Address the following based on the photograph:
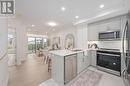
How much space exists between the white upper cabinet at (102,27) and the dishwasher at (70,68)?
2.16 m

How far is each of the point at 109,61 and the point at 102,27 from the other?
1761 mm

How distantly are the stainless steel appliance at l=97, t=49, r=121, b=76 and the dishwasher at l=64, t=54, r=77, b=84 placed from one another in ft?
4.83

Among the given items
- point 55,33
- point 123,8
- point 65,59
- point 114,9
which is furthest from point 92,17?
point 55,33

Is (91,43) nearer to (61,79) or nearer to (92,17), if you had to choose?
(92,17)

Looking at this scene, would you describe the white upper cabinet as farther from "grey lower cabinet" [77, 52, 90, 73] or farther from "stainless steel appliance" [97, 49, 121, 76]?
"grey lower cabinet" [77, 52, 90, 73]

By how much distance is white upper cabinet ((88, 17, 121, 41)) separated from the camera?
12.8ft

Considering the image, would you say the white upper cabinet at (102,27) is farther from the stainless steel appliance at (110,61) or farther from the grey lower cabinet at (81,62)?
the grey lower cabinet at (81,62)

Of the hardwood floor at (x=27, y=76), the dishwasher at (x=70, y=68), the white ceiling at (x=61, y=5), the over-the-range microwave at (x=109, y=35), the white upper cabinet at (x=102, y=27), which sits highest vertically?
the white ceiling at (x=61, y=5)

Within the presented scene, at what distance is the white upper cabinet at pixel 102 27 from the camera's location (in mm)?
3907

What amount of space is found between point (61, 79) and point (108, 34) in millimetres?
2951

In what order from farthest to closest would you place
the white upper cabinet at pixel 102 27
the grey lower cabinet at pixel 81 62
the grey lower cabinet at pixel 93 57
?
the grey lower cabinet at pixel 93 57 < the white upper cabinet at pixel 102 27 < the grey lower cabinet at pixel 81 62

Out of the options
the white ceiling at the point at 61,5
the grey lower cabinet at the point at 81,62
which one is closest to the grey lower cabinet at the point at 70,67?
the grey lower cabinet at the point at 81,62

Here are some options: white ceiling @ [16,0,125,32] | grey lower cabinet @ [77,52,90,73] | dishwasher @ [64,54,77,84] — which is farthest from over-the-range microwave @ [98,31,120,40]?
dishwasher @ [64,54,77,84]

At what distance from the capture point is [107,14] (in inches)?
145
